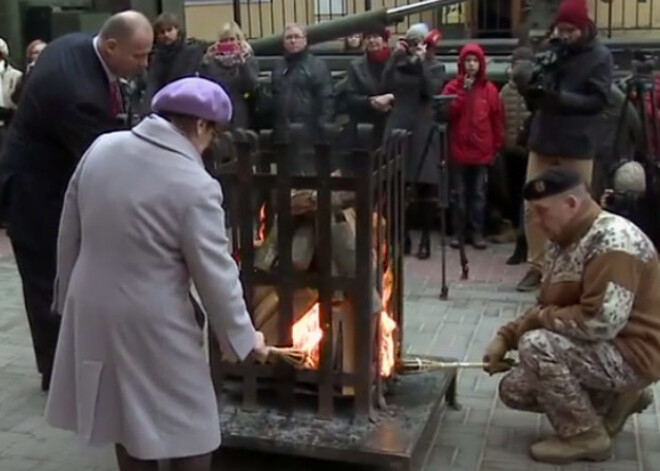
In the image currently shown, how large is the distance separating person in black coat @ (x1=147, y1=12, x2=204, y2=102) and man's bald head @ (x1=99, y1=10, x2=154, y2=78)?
10.9ft

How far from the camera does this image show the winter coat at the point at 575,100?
5953 mm

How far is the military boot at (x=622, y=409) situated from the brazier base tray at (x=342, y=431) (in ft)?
2.23

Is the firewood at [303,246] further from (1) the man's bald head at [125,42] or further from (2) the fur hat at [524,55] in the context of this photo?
(2) the fur hat at [524,55]

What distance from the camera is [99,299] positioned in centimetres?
291

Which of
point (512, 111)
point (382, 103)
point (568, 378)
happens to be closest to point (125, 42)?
point (568, 378)

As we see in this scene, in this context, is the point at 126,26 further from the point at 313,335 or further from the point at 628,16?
the point at 628,16

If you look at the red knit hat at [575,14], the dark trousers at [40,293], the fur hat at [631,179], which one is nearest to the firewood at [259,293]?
the dark trousers at [40,293]

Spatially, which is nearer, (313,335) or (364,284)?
(364,284)

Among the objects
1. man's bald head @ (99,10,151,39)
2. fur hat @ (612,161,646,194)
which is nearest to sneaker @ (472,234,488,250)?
fur hat @ (612,161,646,194)

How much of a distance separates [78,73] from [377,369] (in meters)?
1.76

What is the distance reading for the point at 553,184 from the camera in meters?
3.77

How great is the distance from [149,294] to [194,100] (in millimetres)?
561

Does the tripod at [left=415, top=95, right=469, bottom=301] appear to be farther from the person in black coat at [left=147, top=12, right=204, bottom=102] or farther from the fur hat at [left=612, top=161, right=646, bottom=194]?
the person in black coat at [left=147, top=12, right=204, bottom=102]

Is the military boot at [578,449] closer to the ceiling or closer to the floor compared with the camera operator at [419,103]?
closer to the floor
